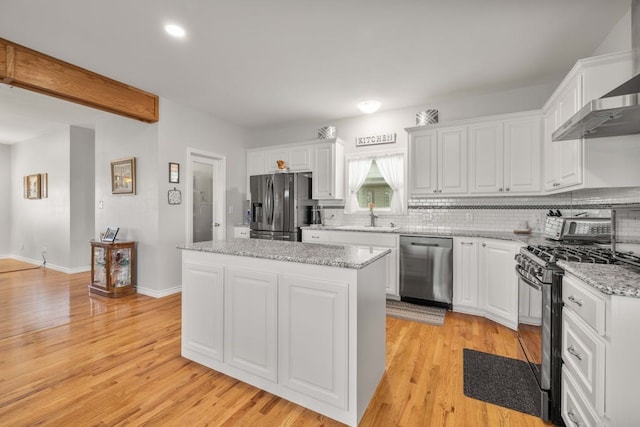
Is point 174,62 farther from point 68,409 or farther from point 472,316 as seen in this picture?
point 472,316

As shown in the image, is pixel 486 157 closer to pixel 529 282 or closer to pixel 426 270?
pixel 426 270

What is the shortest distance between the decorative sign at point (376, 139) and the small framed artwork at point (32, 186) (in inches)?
267

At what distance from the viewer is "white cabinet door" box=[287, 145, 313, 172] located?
4.62 meters

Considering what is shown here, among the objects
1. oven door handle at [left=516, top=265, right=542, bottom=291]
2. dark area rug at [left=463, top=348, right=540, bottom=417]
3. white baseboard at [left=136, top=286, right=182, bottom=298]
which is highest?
oven door handle at [left=516, top=265, right=542, bottom=291]

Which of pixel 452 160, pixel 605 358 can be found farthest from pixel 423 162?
pixel 605 358

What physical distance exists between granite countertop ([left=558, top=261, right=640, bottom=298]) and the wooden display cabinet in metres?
4.82

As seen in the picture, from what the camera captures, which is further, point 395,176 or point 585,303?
point 395,176

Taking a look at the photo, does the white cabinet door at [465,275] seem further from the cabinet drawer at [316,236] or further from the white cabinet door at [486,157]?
the cabinet drawer at [316,236]

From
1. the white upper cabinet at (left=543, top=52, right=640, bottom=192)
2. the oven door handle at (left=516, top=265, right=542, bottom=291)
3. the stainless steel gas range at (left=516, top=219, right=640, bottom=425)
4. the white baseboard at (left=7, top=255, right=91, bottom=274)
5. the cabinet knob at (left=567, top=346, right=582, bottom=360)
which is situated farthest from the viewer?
the white baseboard at (left=7, top=255, right=91, bottom=274)

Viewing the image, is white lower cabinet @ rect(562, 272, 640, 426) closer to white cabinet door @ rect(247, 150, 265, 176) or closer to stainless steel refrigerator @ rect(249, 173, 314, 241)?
stainless steel refrigerator @ rect(249, 173, 314, 241)

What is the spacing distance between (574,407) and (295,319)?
1493mm

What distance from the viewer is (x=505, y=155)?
329 cm

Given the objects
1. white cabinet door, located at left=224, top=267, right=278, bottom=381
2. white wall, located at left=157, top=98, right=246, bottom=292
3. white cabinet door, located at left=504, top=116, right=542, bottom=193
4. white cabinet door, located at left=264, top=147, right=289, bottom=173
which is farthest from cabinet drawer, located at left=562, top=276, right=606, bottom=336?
white wall, located at left=157, top=98, right=246, bottom=292

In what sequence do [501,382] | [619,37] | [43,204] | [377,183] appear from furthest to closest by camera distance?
1. [43,204]
2. [377,183]
3. [619,37]
4. [501,382]
